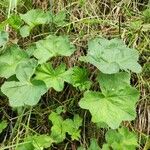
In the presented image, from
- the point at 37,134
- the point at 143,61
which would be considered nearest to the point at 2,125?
the point at 37,134

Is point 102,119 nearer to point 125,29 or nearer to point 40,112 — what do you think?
point 40,112

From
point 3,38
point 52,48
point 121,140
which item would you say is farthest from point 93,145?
point 3,38

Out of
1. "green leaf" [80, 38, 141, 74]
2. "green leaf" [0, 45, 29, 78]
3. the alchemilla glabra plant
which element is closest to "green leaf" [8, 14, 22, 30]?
the alchemilla glabra plant

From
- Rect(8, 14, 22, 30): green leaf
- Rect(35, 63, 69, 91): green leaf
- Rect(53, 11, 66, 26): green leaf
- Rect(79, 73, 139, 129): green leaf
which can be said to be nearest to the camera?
Rect(79, 73, 139, 129): green leaf

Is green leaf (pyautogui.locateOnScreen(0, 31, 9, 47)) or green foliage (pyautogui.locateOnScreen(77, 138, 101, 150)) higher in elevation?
green leaf (pyautogui.locateOnScreen(0, 31, 9, 47))

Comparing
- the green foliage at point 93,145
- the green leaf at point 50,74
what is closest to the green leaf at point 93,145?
the green foliage at point 93,145

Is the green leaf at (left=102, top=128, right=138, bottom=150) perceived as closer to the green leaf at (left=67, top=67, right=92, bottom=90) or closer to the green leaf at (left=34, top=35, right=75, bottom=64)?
the green leaf at (left=67, top=67, right=92, bottom=90)

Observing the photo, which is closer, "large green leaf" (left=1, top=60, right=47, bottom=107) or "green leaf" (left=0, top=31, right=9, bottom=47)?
"large green leaf" (left=1, top=60, right=47, bottom=107)

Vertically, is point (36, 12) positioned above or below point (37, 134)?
above
